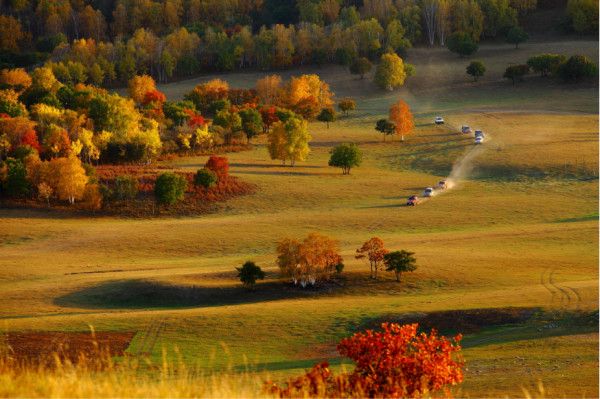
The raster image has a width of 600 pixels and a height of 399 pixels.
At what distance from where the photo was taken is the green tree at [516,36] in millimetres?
191500

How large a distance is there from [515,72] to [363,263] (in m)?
104

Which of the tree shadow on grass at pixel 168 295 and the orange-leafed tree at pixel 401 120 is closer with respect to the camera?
the tree shadow on grass at pixel 168 295

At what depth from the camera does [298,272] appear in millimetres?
64438

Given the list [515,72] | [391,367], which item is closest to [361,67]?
[515,72]

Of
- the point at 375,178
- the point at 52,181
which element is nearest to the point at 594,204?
the point at 375,178

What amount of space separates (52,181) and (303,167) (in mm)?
29887

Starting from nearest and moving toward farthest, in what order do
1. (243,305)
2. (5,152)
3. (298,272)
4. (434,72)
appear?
(243,305)
(298,272)
(5,152)
(434,72)

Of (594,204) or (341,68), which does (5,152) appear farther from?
(341,68)

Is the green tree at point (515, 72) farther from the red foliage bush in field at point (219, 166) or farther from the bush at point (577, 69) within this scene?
the red foliage bush in field at point (219, 166)

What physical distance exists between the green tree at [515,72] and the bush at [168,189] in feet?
278

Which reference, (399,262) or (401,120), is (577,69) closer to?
(401,120)

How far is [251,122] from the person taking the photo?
431 feet

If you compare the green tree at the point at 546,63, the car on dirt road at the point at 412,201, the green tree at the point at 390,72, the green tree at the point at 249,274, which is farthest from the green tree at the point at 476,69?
the green tree at the point at 249,274

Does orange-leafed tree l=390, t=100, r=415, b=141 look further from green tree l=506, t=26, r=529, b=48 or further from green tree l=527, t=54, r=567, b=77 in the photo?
green tree l=506, t=26, r=529, b=48
